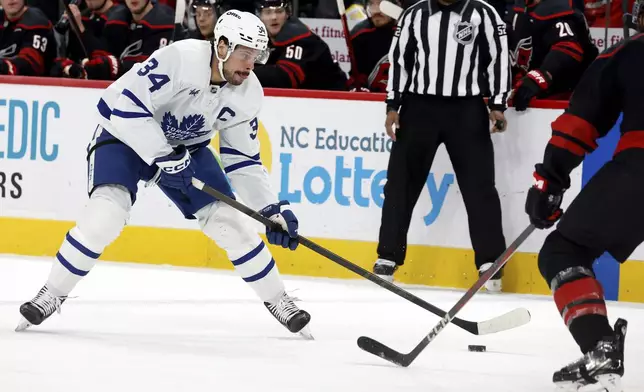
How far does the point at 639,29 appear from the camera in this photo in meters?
3.40

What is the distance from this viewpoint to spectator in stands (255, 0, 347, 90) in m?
6.27

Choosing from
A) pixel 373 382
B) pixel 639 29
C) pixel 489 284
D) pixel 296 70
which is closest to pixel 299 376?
pixel 373 382

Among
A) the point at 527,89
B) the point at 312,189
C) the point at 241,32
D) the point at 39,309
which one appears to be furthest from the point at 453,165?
the point at 39,309

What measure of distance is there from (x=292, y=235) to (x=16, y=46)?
11.3 feet

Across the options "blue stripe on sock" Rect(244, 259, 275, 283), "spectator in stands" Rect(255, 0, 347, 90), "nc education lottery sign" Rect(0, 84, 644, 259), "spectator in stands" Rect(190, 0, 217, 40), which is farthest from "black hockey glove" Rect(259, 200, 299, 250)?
"spectator in stands" Rect(190, 0, 217, 40)

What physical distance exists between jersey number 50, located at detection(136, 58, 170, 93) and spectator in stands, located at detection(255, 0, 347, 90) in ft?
6.99

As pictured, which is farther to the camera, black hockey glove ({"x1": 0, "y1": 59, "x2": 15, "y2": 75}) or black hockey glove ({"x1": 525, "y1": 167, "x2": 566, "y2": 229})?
black hockey glove ({"x1": 0, "y1": 59, "x2": 15, "y2": 75})

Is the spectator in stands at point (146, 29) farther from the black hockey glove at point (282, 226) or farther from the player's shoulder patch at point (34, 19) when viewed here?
the black hockey glove at point (282, 226)

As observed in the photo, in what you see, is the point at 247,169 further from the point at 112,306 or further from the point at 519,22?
the point at 519,22

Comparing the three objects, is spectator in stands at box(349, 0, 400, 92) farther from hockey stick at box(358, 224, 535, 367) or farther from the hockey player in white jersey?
hockey stick at box(358, 224, 535, 367)

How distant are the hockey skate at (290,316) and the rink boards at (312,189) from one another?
54.9 inches

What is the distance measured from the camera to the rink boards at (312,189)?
5527 millimetres

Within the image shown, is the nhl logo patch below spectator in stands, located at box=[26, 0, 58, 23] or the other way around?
the other way around

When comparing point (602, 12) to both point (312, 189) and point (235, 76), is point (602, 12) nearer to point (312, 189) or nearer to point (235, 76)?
point (312, 189)
